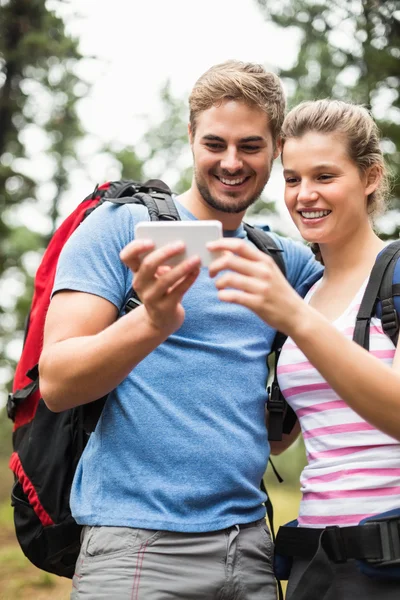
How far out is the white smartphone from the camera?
7.05 ft

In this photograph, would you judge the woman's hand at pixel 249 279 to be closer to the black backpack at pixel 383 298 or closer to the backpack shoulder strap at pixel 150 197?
the black backpack at pixel 383 298

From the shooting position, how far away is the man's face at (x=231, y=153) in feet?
10.9

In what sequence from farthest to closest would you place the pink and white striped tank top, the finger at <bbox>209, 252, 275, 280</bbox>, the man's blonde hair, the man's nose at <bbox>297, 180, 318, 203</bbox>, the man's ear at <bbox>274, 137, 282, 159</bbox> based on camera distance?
the man's ear at <bbox>274, 137, 282, 159</bbox>
the man's blonde hair
the man's nose at <bbox>297, 180, 318, 203</bbox>
the pink and white striped tank top
the finger at <bbox>209, 252, 275, 280</bbox>

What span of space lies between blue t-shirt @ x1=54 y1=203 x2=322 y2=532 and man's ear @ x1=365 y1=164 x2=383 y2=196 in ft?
2.51

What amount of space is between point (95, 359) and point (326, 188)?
113 cm

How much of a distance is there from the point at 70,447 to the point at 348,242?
1.42 meters

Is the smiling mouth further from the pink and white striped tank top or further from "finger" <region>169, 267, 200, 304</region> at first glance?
"finger" <region>169, 267, 200, 304</region>

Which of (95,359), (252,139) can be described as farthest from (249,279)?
(252,139)

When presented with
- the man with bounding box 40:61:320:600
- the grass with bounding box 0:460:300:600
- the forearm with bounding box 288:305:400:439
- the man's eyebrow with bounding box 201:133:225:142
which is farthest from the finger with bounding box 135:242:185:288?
the grass with bounding box 0:460:300:600

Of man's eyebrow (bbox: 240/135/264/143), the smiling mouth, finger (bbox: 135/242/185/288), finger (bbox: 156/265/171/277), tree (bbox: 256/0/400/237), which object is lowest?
finger (bbox: 156/265/171/277)

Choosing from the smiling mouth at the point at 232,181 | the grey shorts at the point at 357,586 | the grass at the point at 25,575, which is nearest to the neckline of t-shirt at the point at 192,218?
the smiling mouth at the point at 232,181

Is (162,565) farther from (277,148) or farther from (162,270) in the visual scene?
(277,148)

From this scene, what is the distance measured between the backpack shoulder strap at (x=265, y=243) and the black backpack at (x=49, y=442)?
0.47m

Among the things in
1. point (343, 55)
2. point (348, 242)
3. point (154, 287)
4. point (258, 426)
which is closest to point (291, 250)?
point (348, 242)
